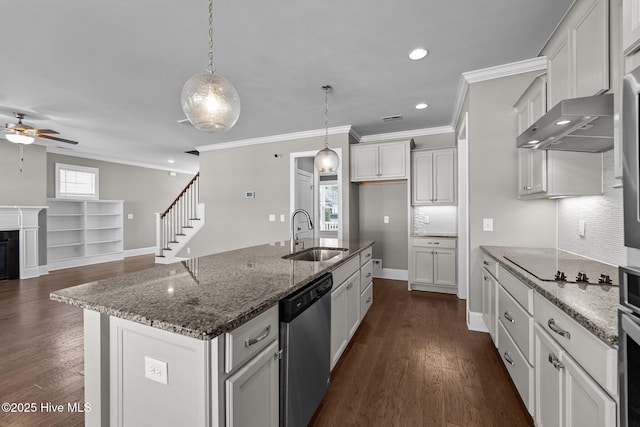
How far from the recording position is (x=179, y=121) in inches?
175

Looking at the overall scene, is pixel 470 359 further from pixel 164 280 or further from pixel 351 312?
pixel 164 280

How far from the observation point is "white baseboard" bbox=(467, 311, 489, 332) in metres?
2.97

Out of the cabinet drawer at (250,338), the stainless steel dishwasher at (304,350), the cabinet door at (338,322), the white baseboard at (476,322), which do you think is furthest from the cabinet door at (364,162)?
the cabinet drawer at (250,338)

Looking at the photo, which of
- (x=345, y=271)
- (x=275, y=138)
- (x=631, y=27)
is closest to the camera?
(x=631, y=27)

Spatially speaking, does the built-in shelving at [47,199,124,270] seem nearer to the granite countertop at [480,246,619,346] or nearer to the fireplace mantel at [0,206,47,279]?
the fireplace mantel at [0,206,47,279]

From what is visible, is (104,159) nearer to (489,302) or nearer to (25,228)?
(25,228)

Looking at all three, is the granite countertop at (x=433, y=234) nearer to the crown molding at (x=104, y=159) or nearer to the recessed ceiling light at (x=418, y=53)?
the recessed ceiling light at (x=418, y=53)

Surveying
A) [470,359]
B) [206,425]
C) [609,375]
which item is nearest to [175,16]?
[206,425]

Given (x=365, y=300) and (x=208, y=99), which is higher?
(x=208, y=99)

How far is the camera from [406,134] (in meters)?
5.01

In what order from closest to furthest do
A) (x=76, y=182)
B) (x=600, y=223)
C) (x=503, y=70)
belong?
1. (x=600, y=223)
2. (x=503, y=70)
3. (x=76, y=182)

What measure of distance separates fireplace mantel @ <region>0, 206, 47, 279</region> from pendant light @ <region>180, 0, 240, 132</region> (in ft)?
20.3

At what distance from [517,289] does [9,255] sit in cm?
800

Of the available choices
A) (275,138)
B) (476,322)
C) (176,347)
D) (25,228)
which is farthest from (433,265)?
(25,228)
